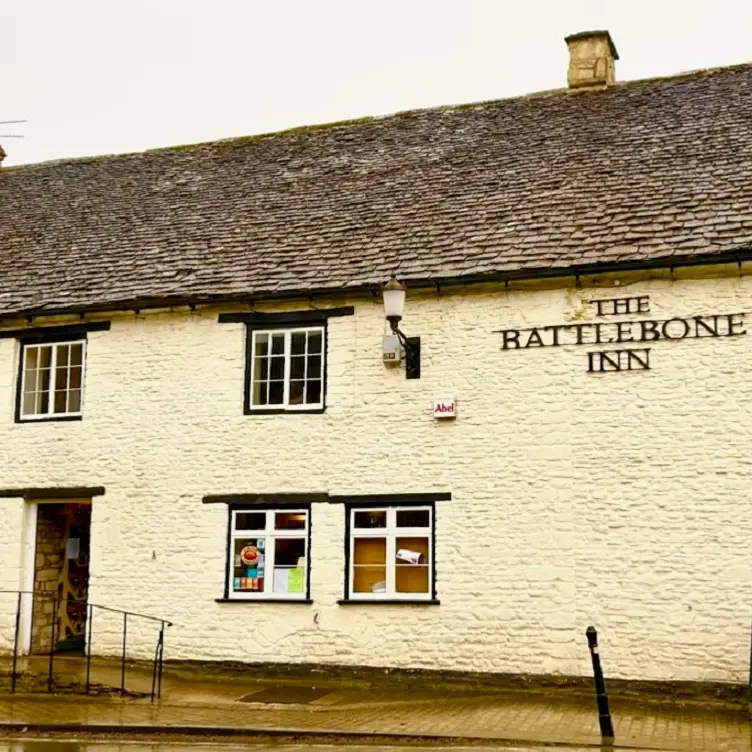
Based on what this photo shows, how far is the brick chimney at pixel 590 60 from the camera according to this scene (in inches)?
784

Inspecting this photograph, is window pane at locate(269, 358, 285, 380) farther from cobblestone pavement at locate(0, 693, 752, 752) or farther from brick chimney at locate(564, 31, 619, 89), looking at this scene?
brick chimney at locate(564, 31, 619, 89)

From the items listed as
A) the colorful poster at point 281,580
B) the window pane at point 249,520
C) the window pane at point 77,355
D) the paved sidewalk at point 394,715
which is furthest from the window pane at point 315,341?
the paved sidewalk at point 394,715

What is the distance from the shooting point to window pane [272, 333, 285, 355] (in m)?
15.6

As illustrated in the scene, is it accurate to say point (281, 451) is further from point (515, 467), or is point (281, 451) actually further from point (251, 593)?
point (515, 467)

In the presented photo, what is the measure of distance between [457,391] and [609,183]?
409 cm

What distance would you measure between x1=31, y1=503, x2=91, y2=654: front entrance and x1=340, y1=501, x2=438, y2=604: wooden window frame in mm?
4589

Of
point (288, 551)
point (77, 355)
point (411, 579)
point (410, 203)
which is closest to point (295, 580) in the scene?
point (288, 551)

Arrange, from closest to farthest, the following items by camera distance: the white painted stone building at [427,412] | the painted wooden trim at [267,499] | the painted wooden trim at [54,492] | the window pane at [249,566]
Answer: the white painted stone building at [427,412], the painted wooden trim at [267,499], the window pane at [249,566], the painted wooden trim at [54,492]

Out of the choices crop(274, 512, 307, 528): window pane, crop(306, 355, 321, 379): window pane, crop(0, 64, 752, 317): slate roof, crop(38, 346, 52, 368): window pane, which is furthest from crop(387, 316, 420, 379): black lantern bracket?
crop(38, 346, 52, 368): window pane

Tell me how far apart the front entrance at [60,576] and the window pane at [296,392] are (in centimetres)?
420

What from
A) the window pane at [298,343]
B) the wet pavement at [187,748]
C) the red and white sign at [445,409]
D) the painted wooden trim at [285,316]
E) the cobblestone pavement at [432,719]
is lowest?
the wet pavement at [187,748]

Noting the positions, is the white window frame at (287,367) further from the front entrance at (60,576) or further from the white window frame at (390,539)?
the front entrance at (60,576)

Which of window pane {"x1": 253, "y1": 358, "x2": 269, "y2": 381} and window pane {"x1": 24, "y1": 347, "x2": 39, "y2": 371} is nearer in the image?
window pane {"x1": 253, "y1": 358, "x2": 269, "y2": 381}

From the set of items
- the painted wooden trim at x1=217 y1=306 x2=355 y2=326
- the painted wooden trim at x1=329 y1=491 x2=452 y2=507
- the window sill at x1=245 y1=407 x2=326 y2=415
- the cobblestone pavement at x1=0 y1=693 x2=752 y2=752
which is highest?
the painted wooden trim at x1=217 y1=306 x2=355 y2=326
